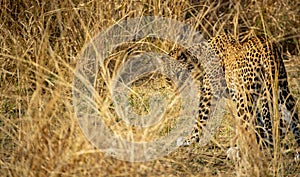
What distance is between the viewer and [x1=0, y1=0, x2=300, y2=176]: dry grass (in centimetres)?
331

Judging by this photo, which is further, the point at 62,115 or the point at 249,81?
the point at 249,81

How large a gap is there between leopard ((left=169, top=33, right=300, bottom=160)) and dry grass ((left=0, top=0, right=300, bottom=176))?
0.16 m

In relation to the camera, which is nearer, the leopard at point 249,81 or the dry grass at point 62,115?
the dry grass at point 62,115

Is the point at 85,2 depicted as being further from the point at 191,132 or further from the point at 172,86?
the point at 191,132

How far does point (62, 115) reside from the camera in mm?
3662

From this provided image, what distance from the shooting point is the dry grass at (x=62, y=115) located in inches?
130

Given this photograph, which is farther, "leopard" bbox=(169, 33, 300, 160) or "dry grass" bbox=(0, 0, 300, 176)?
"leopard" bbox=(169, 33, 300, 160)

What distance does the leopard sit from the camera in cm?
458

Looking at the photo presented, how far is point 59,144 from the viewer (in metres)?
3.29

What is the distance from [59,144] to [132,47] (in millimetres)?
2584

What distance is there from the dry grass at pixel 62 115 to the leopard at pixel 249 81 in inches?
6.4

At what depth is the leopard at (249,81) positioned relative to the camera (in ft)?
15.0

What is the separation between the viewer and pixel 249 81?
4.79 meters

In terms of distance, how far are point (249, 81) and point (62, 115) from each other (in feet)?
5.20
